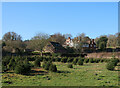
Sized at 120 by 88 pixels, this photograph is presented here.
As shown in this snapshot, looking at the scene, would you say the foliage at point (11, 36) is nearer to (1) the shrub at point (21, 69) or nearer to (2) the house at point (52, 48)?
(2) the house at point (52, 48)

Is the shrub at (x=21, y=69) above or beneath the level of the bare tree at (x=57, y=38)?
beneath

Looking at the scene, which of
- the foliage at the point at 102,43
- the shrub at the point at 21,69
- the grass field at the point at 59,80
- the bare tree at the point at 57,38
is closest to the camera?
the grass field at the point at 59,80

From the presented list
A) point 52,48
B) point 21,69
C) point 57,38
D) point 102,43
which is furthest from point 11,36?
point 21,69

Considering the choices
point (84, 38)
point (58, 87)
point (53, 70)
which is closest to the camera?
point (58, 87)

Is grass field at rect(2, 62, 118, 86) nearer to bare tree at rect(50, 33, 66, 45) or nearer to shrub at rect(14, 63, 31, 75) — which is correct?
shrub at rect(14, 63, 31, 75)

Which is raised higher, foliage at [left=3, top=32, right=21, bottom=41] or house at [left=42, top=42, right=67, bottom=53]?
foliage at [left=3, top=32, right=21, bottom=41]

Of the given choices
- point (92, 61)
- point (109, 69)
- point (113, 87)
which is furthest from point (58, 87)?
point (92, 61)

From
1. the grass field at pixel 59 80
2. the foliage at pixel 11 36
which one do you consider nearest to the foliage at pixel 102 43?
the foliage at pixel 11 36

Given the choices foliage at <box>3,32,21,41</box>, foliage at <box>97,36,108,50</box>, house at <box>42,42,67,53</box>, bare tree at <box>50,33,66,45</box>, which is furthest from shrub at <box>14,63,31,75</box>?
bare tree at <box>50,33,66,45</box>

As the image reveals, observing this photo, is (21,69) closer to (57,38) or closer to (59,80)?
(59,80)

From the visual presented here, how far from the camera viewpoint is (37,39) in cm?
5241

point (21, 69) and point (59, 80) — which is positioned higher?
point (21, 69)

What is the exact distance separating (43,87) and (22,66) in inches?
228

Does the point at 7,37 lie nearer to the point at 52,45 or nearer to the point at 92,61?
the point at 52,45
